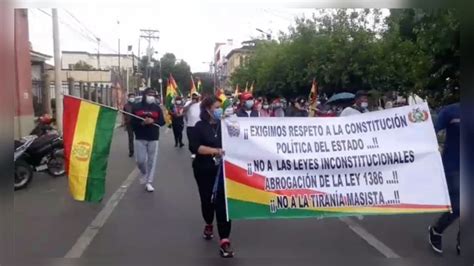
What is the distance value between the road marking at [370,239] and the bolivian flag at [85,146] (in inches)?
112

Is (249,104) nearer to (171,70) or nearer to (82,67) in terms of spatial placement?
(171,70)

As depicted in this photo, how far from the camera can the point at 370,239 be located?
619 cm

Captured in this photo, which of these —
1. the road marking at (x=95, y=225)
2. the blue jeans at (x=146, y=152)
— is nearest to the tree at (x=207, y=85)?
the blue jeans at (x=146, y=152)

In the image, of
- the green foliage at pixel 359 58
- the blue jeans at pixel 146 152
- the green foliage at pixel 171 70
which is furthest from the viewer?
the green foliage at pixel 171 70

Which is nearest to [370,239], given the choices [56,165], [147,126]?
[147,126]

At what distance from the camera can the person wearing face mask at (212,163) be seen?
5.61 metres

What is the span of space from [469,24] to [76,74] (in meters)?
38.1

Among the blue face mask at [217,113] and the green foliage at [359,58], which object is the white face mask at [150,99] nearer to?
the blue face mask at [217,113]

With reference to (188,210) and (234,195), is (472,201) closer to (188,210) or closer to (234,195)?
(234,195)

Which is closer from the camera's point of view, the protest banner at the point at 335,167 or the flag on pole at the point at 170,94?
the protest banner at the point at 335,167

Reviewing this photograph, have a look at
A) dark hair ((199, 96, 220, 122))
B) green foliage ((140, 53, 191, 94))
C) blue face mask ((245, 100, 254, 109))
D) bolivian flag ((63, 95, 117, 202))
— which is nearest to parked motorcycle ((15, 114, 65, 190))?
blue face mask ((245, 100, 254, 109))

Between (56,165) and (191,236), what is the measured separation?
5.40 m

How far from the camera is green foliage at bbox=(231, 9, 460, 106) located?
34.5ft

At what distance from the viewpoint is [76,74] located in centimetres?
4028
